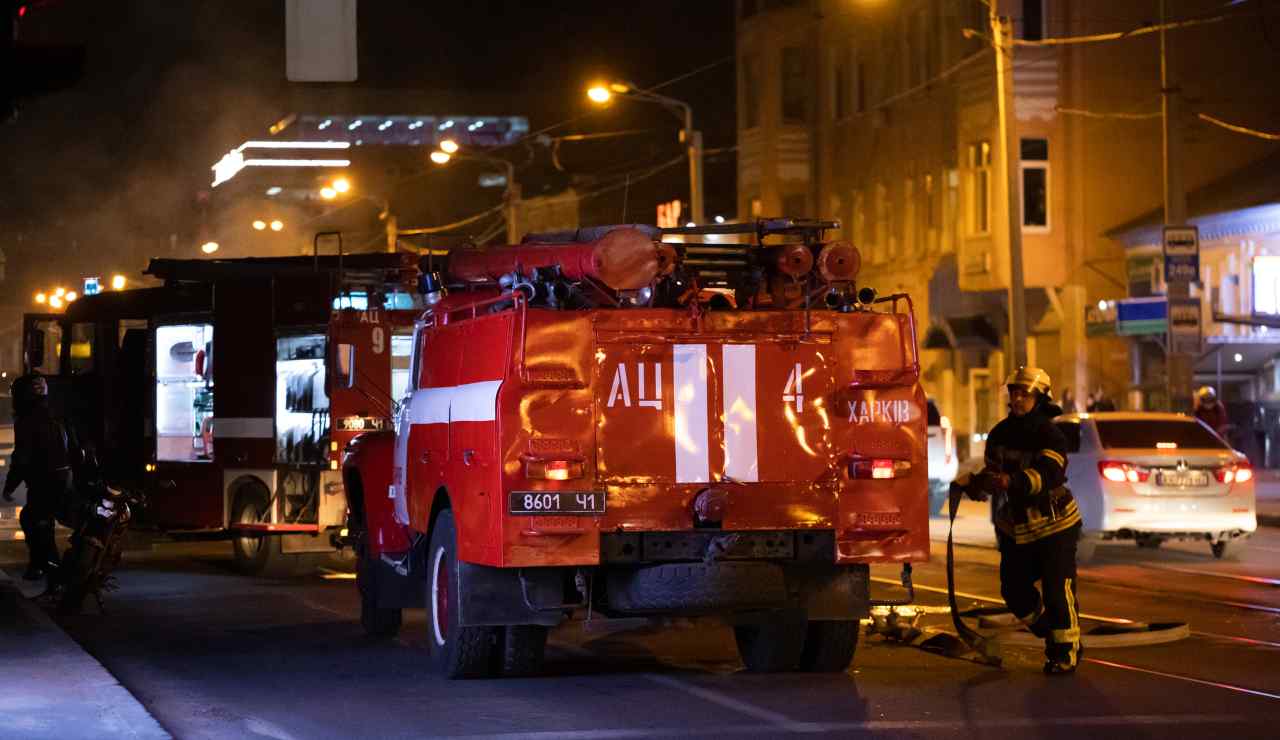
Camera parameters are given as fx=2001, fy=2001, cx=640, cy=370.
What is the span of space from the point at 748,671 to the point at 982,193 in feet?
92.4

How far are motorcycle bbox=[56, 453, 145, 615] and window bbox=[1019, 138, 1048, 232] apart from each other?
25347mm

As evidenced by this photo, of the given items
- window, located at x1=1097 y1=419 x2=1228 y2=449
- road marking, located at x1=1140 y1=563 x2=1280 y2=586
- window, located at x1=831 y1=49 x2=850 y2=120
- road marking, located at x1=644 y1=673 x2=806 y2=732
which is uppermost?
window, located at x1=831 y1=49 x2=850 y2=120

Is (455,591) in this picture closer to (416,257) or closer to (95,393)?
(416,257)

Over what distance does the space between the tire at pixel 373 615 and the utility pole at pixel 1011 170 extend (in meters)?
14.5

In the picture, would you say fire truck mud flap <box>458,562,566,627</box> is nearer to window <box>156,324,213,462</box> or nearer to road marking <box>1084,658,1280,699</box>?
road marking <box>1084,658,1280,699</box>

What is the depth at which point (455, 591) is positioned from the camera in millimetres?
11047

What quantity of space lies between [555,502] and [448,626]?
1.36 meters

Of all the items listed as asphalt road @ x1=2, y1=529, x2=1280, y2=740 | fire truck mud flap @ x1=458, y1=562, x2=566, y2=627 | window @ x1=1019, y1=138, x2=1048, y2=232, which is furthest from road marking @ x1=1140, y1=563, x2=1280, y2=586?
window @ x1=1019, y1=138, x2=1048, y2=232

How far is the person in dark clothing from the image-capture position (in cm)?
1697

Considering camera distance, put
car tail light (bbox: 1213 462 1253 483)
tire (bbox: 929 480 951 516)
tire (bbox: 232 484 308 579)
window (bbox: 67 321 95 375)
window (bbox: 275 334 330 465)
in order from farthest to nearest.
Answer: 1. tire (bbox: 929 480 951 516)
2. window (bbox: 67 321 95 375)
3. car tail light (bbox: 1213 462 1253 483)
4. tire (bbox: 232 484 308 579)
5. window (bbox: 275 334 330 465)

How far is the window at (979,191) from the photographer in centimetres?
3856

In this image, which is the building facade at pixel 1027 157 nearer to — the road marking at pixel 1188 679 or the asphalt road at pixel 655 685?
the asphalt road at pixel 655 685

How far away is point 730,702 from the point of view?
34.4ft

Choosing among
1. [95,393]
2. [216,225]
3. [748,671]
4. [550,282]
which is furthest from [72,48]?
[216,225]
